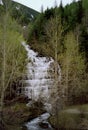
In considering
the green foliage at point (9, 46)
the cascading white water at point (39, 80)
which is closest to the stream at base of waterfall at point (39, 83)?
the cascading white water at point (39, 80)

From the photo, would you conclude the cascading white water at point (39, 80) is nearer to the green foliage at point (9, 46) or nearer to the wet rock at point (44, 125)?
the wet rock at point (44, 125)

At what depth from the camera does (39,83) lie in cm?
3916

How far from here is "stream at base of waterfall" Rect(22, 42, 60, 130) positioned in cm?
2828

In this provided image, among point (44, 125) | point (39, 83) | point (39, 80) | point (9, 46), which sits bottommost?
point (44, 125)

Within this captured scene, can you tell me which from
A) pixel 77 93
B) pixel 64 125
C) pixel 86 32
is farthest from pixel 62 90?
pixel 86 32

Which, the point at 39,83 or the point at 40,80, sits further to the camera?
the point at 40,80

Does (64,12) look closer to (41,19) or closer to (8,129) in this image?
(41,19)

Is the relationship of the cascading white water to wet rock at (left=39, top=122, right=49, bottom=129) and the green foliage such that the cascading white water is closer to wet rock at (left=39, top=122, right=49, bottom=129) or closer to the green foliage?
wet rock at (left=39, top=122, right=49, bottom=129)

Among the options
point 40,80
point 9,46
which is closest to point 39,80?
point 40,80

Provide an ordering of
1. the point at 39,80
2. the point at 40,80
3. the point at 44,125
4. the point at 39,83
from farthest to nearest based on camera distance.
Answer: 1. the point at 39,80
2. the point at 40,80
3. the point at 39,83
4. the point at 44,125

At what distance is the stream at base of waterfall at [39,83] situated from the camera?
92.8 ft

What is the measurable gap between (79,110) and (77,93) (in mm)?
6977

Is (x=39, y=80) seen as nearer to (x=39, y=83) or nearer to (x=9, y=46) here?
(x=39, y=83)

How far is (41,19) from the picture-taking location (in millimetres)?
69375
